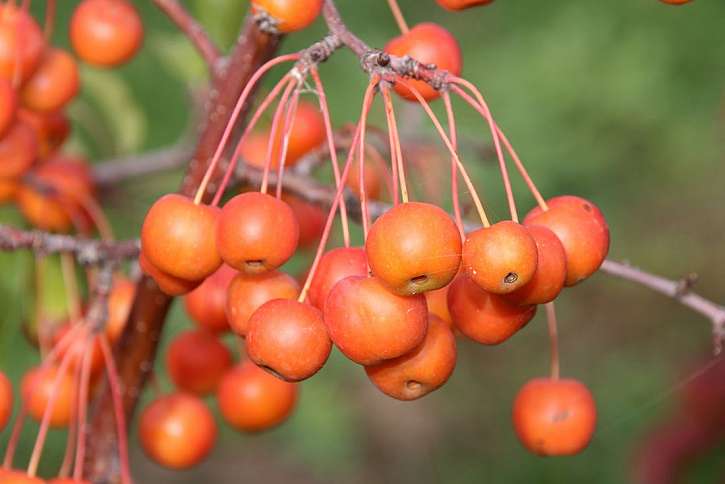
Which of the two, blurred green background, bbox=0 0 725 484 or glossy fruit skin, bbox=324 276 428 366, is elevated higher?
glossy fruit skin, bbox=324 276 428 366

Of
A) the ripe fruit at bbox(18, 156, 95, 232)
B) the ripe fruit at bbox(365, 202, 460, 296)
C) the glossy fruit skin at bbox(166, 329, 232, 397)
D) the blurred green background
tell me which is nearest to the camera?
the ripe fruit at bbox(365, 202, 460, 296)

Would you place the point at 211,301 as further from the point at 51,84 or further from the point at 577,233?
the point at 577,233

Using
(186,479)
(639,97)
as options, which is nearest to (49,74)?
(639,97)

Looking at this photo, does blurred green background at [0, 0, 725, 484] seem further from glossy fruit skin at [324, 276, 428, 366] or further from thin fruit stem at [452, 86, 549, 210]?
glossy fruit skin at [324, 276, 428, 366]

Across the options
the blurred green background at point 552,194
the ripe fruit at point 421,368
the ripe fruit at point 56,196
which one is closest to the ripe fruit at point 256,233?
the ripe fruit at point 421,368

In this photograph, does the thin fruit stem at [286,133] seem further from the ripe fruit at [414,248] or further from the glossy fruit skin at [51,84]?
the glossy fruit skin at [51,84]

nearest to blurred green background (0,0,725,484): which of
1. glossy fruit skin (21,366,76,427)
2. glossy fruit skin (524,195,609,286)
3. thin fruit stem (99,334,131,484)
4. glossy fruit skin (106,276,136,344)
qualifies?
glossy fruit skin (106,276,136,344)

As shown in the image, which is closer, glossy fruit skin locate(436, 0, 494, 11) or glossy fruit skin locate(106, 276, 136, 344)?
glossy fruit skin locate(436, 0, 494, 11)

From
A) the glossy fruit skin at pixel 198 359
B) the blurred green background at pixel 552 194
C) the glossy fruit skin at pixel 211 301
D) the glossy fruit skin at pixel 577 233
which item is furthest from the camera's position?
the blurred green background at pixel 552 194
